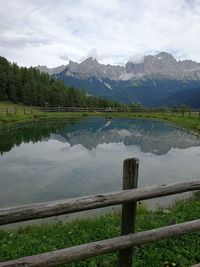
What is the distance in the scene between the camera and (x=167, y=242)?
793 centimetres

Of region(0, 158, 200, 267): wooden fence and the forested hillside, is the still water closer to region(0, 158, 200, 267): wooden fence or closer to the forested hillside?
region(0, 158, 200, 267): wooden fence

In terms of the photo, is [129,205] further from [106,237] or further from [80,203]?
[106,237]

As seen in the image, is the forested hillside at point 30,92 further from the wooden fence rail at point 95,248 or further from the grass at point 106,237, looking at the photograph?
the wooden fence rail at point 95,248

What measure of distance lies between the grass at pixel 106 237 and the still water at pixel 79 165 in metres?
3.46

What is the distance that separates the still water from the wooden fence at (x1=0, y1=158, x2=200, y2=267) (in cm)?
761

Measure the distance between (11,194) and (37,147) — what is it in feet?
50.1

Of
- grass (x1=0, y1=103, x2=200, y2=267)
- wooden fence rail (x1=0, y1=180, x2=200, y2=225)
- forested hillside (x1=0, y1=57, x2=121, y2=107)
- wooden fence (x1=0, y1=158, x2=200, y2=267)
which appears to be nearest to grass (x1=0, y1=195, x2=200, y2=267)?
grass (x1=0, y1=103, x2=200, y2=267)

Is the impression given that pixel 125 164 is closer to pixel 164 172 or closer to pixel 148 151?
pixel 164 172

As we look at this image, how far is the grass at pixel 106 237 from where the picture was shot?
7.22 meters

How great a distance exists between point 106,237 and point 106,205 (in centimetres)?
348

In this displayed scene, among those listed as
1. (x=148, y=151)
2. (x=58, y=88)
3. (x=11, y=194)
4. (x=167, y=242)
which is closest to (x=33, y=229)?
(x=167, y=242)

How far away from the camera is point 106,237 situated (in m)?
8.31

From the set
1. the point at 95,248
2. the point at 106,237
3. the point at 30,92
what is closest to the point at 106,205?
the point at 95,248

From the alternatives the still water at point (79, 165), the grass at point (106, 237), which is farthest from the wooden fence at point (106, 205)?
the still water at point (79, 165)
